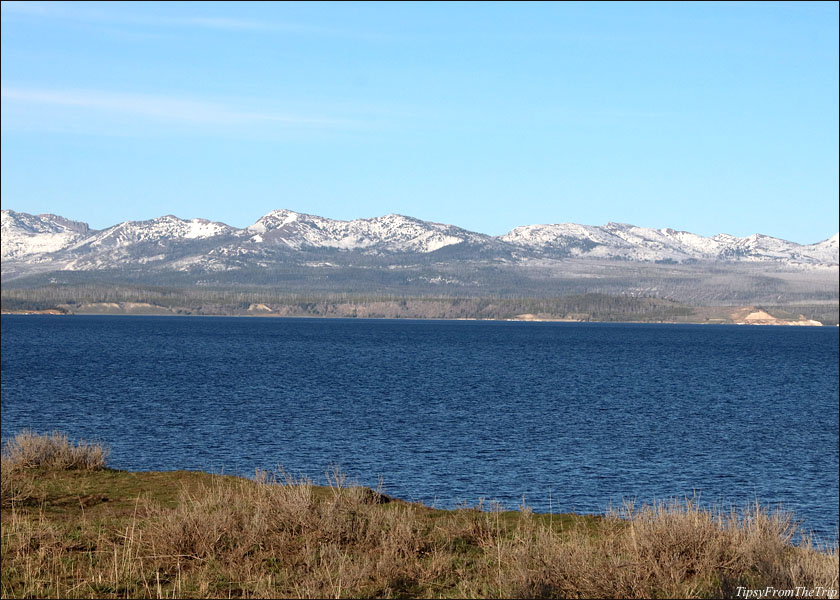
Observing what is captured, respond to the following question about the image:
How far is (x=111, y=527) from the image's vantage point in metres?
17.4

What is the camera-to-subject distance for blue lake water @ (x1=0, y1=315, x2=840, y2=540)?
1399 inches

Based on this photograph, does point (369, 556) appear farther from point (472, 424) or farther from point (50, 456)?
point (472, 424)

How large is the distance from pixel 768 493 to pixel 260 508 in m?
25.0

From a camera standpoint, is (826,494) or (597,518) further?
(826,494)

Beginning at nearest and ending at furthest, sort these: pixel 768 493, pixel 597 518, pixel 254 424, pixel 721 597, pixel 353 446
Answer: pixel 721 597, pixel 597 518, pixel 768 493, pixel 353 446, pixel 254 424

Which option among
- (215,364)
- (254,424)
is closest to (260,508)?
(254,424)

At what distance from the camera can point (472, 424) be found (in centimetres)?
5322

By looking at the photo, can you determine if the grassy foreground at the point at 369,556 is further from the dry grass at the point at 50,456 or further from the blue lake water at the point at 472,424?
the blue lake water at the point at 472,424

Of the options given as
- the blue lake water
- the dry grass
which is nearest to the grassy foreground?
the dry grass

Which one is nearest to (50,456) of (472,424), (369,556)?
(369,556)

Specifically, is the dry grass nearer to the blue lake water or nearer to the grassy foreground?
the grassy foreground

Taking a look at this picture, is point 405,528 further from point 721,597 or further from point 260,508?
point 721,597

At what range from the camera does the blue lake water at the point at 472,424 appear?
35.5m

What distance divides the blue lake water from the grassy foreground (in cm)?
1335
